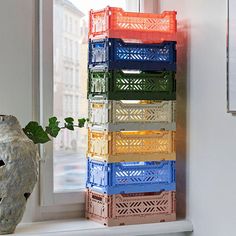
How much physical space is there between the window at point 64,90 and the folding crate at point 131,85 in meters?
0.11

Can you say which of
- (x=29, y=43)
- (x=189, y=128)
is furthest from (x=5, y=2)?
(x=189, y=128)

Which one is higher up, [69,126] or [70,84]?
[70,84]

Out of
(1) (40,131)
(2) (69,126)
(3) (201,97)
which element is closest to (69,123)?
(2) (69,126)

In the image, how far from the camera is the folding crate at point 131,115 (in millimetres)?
1904

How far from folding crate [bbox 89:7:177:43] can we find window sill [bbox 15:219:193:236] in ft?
2.28

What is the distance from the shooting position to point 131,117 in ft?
6.39

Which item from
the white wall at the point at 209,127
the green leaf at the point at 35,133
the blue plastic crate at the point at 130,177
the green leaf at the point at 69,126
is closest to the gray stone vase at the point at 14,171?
the green leaf at the point at 35,133

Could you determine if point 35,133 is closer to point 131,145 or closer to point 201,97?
point 131,145

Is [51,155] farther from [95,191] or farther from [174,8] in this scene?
[174,8]

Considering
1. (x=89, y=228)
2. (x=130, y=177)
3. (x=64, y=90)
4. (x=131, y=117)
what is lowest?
(x=89, y=228)

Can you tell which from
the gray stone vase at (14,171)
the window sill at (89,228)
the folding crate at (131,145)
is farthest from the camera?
the folding crate at (131,145)

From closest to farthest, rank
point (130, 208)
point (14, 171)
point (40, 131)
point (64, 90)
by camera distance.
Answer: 1. point (14, 171)
2. point (40, 131)
3. point (130, 208)
4. point (64, 90)

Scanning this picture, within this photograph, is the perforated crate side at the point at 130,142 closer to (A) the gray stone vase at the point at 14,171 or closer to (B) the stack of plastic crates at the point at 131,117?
(B) the stack of plastic crates at the point at 131,117

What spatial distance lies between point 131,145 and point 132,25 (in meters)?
0.45
